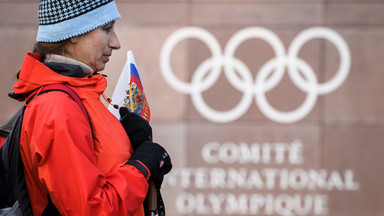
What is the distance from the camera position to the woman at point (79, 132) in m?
1.92

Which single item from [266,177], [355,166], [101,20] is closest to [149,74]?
[266,177]

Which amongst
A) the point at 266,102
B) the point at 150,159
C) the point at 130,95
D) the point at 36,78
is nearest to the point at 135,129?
the point at 150,159

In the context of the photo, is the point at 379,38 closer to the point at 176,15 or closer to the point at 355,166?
the point at 355,166

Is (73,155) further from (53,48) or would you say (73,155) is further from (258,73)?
(258,73)

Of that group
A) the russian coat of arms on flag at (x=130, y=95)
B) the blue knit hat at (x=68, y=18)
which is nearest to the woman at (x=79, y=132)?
the blue knit hat at (x=68, y=18)

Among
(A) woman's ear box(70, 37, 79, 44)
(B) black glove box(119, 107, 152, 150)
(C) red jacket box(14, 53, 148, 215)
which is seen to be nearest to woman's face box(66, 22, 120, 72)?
(A) woman's ear box(70, 37, 79, 44)

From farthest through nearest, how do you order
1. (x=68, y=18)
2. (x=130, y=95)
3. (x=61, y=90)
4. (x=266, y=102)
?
(x=266, y=102) < (x=130, y=95) < (x=68, y=18) < (x=61, y=90)

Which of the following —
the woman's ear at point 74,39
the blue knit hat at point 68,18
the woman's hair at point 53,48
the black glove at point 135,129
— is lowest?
the black glove at point 135,129

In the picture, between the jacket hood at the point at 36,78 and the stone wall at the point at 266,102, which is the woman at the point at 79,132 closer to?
the jacket hood at the point at 36,78

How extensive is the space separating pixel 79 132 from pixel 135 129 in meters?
A: 0.34

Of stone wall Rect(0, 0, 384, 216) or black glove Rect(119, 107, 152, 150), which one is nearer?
black glove Rect(119, 107, 152, 150)

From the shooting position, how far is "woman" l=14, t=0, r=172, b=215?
1.92 meters

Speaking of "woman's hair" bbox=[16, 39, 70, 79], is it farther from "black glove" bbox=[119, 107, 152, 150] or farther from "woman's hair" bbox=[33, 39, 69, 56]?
"black glove" bbox=[119, 107, 152, 150]

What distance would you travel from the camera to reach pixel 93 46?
2244mm
